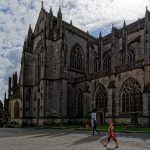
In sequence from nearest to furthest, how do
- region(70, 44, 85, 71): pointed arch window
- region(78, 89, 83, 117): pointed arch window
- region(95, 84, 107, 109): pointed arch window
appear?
region(95, 84, 107, 109): pointed arch window → region(78, 89, 83, 117): pointed arch window → region(70, 44, 85, 71): pointed arch window

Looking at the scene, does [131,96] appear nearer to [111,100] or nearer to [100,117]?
[111,100]

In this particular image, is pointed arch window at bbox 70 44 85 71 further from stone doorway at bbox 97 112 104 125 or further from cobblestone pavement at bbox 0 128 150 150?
cobblestone pavement at bbox 0 128 150 150

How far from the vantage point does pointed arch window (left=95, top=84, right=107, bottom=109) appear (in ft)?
129

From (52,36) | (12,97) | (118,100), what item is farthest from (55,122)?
(12,97)

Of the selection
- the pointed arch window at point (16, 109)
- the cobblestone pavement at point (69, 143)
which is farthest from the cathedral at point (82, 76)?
the cobblestone pavement at point (69, 143)

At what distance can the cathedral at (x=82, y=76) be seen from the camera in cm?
3422

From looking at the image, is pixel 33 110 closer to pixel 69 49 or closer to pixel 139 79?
pixel 69 49

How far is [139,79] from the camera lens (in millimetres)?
33438

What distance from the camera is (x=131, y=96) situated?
34844 millimetres

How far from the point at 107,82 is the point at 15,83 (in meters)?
32.3

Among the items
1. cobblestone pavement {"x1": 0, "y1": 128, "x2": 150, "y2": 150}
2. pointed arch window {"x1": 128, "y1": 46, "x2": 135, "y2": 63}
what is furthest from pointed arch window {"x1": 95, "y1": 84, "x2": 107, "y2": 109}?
cobblestone pavement {"x1": 0, "y1": 128, "x2": 150, "y2": 150}

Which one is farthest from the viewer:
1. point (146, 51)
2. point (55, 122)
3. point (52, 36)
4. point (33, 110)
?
point (33, 110)

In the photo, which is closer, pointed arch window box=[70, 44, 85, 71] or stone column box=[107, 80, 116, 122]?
stone column box=[107, 80, 116, 122]

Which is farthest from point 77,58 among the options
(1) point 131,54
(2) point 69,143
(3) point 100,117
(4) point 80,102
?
(2) point 69,143
